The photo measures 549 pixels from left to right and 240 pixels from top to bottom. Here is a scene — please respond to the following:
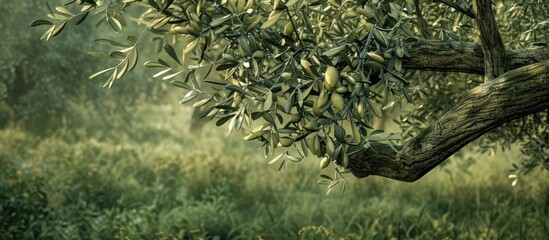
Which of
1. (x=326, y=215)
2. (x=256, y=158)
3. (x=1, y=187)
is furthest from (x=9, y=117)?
(x=326, y=215)

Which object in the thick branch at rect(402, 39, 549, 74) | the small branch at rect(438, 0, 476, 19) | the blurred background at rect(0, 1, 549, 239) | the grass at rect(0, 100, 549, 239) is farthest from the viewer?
the blurred background at rect(0, 1, 549, 239)

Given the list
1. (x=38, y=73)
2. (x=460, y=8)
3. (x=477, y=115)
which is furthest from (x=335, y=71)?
(x=38, y=73)

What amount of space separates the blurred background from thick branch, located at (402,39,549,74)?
162 cm

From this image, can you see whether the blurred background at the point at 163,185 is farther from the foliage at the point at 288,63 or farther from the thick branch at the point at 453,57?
the thick branch at the point at 453,57

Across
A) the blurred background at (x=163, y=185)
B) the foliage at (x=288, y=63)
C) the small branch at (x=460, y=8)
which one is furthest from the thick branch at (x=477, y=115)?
the blurred background at (x=163, y=185)

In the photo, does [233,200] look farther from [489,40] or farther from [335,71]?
[335,71]

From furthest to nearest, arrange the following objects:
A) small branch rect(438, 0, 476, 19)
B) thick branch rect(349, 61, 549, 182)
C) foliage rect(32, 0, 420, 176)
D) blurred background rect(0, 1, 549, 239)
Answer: blurred background rect(0, 1, 549, 239) → small branch rect(438, 0, 476, 19) → thick branch rect(349, 61, 549, 182) → foliage rect(32, 0, 420, 176)

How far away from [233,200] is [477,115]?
318 inches

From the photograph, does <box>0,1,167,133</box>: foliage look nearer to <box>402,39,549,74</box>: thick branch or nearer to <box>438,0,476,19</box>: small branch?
<box>402,39,549,74</box>: thick branch

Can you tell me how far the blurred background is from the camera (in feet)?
27.7

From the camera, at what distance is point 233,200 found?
455 inches

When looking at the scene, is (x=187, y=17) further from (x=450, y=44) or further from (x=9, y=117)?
(x=9, y=117)

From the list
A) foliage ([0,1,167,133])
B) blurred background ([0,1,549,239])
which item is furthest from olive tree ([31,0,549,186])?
foliage ([0,1,167,133])

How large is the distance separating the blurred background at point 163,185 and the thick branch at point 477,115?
4.71 ft
